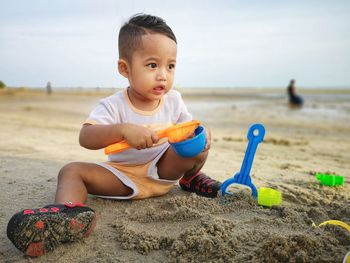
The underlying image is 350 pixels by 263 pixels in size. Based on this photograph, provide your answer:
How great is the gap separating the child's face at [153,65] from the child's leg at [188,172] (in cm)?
39

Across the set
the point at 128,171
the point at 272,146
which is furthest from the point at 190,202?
the point at 272,146

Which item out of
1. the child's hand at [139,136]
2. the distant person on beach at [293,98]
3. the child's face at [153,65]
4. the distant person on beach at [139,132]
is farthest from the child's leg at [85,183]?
the distant person on beach at [293,98]

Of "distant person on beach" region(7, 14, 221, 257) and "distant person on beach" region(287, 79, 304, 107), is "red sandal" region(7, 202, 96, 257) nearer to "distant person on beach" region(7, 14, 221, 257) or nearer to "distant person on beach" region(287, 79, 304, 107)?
"distant person on beach" region(7, 14, 221, 257)

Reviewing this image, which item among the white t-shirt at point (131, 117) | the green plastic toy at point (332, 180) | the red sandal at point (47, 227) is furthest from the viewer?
the green plastic toy at point (332, 180)

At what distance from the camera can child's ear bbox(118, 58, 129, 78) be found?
216 centimetres

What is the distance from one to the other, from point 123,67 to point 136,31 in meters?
0.23

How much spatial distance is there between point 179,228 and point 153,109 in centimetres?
84

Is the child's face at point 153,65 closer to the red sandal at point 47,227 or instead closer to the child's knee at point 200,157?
the child's knee at point 200,157

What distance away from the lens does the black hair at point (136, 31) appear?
6.82 feet

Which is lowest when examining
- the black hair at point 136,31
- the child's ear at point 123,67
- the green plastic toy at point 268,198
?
the green plastic toy at point 268,198

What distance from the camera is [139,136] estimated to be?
1874 mm

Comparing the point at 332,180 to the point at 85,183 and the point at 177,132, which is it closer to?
the point at 177,132

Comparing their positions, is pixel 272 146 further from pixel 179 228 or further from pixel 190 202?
pixel 179 228

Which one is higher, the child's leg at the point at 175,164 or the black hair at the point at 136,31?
the black hair at the point at 136,31
